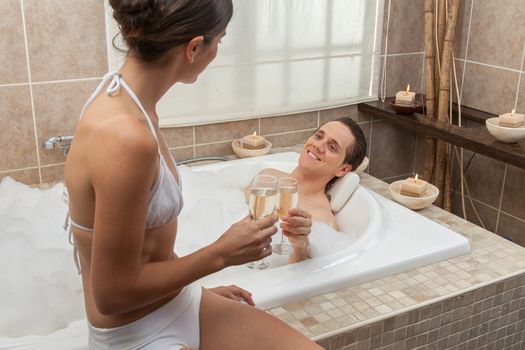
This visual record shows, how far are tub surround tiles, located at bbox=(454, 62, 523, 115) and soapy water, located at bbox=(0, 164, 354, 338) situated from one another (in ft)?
3.81

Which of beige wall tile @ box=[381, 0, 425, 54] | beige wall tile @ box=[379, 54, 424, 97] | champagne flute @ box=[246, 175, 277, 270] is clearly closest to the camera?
champagne flute @ box=[246, 175, 277, 270]

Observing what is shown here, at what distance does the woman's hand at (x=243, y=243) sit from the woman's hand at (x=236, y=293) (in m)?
0.31

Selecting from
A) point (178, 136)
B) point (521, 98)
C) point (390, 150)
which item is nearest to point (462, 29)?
point (521, 98)

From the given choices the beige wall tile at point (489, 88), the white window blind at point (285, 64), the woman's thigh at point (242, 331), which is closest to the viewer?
the woman's thigh at point (242, 331)

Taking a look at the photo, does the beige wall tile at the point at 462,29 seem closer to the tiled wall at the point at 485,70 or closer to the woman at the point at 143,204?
the tiled wall at the point at 485,70

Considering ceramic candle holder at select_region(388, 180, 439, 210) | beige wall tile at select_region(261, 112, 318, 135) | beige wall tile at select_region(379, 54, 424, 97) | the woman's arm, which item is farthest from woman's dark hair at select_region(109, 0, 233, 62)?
beige wall tile at select_region(379, 54, 424, 97)

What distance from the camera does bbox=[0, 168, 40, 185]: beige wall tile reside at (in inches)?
92.9

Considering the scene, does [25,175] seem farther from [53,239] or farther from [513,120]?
[513,120]

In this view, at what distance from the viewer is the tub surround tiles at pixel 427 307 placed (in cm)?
150

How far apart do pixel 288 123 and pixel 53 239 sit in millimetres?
1340

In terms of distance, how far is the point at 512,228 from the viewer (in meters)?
2.81

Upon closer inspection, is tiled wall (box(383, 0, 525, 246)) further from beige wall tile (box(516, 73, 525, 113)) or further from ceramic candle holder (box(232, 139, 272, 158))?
ceramic candle holder (box(232, 139, 272, 158))

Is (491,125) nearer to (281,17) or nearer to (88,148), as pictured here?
(281,17)

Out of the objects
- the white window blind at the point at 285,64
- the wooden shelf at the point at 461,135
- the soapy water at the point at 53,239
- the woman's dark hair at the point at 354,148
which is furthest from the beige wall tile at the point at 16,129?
the wooden shelf at the point at 461,135
